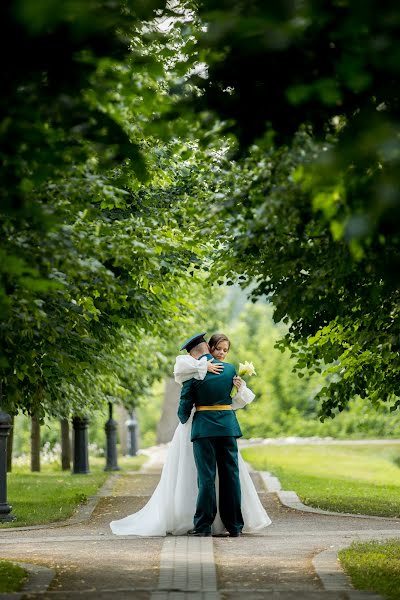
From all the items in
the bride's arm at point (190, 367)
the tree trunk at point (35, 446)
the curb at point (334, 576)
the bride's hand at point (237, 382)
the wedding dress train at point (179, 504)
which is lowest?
the curb at point (334, 576)

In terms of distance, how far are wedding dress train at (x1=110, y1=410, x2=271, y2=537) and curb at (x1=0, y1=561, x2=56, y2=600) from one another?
2.71 meters

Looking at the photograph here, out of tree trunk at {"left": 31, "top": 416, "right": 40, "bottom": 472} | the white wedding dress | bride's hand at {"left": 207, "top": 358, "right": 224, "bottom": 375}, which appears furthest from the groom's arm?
tree trunk at {"left": 31, "top": 416, "right": 40, "bottom": 472}

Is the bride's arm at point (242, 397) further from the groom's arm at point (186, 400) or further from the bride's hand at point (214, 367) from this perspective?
the groom's arm at point (186, 400)

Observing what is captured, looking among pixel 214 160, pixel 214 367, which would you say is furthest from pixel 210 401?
pixel 214 160

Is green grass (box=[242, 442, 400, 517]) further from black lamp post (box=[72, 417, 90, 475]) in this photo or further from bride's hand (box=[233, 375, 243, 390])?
black lamp post (box=[72, 417, 90, 475])

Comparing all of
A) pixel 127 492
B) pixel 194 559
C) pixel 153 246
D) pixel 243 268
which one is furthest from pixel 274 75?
pixel 127 492

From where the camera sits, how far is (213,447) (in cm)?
1226

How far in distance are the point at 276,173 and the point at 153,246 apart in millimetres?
3036

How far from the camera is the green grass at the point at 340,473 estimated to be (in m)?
16.6

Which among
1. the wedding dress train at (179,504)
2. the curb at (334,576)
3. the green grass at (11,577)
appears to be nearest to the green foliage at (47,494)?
the wedding dress train at (179,504)

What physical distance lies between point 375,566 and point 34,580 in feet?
9.06

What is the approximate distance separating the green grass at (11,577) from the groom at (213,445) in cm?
299

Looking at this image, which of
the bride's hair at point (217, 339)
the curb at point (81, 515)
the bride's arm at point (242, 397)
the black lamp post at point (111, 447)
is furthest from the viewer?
the black lamp post at point (111, 447)

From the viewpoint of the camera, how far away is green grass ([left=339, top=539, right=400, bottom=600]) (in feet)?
27.4
